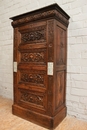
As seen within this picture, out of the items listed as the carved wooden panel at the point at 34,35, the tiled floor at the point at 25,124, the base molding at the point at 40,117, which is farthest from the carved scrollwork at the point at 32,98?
the carved wooden panel at the point at 34,35

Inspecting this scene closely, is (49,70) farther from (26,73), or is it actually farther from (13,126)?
(13,126)

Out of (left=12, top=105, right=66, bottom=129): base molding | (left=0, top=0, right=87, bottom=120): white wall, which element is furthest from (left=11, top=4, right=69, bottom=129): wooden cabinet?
(left=0, top=0, right=87, bottom=120): white wall

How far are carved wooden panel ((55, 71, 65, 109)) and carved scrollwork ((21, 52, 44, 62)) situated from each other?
0.32 m

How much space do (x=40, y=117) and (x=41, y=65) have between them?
0.71 metres

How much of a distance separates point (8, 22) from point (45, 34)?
1.49 m

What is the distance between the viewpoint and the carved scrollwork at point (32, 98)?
5.12 feet

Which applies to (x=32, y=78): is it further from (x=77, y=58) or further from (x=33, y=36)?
(x=77, y=58)

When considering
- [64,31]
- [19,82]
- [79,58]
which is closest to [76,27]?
[64,31]

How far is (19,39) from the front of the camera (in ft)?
5.72

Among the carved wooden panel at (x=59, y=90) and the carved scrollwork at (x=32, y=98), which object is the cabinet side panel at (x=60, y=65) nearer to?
the carved wooden panel at (x=59, y=90)

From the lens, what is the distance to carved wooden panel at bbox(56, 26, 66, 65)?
151cm

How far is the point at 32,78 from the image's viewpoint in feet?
5.33

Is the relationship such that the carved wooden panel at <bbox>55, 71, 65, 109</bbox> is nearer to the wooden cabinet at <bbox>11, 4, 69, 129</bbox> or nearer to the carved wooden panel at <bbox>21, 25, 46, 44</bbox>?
the wooden cabinet at <bbox>11, 4, 69, 129</bbox>

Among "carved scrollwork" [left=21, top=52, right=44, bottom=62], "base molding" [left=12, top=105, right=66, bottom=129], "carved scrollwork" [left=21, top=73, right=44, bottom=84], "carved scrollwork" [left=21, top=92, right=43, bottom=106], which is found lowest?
"base molding" [left=12, top=105, right=66, bottom=129]
